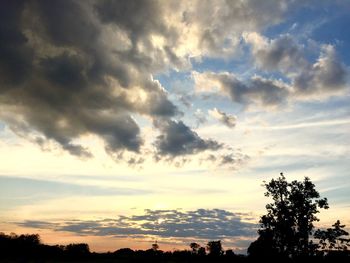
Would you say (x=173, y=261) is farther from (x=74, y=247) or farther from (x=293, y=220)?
(x=74, y=247)

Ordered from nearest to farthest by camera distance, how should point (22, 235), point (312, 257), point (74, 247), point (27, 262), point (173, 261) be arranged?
point (312, 257) → point (27, 262) → point (173, 261) → point (74, 247) → point (22, 235)

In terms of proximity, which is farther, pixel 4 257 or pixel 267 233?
pixel 4 257

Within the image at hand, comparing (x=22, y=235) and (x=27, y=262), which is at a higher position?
(x=22, y=235)

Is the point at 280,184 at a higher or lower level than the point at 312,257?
higher

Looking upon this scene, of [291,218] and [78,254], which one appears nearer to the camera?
[291,218]

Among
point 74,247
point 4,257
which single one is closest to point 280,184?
point 4,257

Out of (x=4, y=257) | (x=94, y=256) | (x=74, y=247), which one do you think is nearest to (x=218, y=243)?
(x=74, y=247)

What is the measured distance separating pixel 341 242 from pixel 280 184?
14.5 metres

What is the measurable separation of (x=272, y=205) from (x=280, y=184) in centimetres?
410

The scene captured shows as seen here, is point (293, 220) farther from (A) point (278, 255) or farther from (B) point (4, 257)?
(B) point (4, 257)

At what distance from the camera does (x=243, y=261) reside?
86.5 m

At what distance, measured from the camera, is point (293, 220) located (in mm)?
70625

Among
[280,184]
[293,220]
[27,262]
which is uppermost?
[280,184]


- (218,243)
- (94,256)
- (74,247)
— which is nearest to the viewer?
(94,256)
